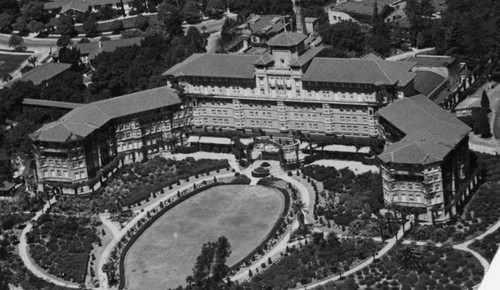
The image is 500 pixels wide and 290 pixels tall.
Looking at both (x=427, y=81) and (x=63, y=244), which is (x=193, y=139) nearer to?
(x=63, y=244)

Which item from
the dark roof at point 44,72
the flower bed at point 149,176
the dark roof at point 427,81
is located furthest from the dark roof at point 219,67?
the dark roof at point 44,72

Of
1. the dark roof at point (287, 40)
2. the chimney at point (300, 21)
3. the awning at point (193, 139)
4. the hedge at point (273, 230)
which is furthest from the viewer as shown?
the chimney at point (300, 21)

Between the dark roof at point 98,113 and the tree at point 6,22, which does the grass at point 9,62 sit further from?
the dark roof at point 98,113

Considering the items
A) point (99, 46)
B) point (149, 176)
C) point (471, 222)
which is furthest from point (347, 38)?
point (471, 222)

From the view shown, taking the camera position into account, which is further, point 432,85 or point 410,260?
point 432,85

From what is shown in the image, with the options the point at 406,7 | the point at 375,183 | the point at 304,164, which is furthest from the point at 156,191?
the point at 406,7

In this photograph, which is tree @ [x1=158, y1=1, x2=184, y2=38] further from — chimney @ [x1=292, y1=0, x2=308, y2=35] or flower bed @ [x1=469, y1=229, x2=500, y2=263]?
flower bed @ [x1=469, y1=229, x2=500, y2=263]

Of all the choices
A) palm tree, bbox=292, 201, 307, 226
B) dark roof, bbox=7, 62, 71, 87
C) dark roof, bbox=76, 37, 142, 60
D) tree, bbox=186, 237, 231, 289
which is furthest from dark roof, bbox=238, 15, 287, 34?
tree, bbox=186, 237, 231, 289
